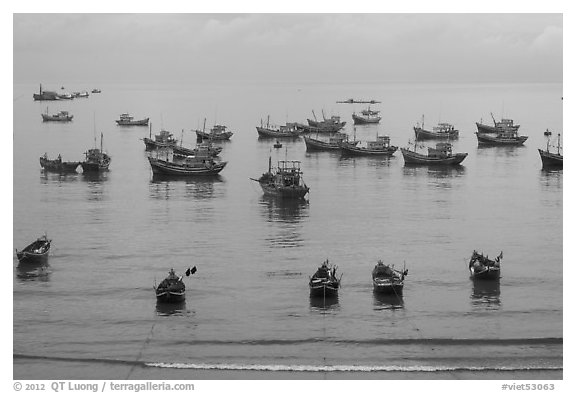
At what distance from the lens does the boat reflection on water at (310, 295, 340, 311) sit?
4646cm

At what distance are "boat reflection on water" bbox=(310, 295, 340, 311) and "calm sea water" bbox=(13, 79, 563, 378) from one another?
0.45 ft

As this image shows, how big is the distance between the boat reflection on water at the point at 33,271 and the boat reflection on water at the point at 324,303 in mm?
17086

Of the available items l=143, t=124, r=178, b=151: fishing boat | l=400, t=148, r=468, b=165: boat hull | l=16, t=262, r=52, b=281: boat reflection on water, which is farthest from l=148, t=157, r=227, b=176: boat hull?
l=16, t=262, r=52, b=281: boat reflection on water

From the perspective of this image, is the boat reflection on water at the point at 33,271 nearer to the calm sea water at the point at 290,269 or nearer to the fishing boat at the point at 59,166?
the calm sea water at the point at 290,269

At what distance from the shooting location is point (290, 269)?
2164 inches

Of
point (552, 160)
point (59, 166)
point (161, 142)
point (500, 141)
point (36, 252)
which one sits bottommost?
point (36, 252)

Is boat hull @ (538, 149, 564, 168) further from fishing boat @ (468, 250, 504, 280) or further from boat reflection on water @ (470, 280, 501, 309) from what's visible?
boat reflection on water @ (470, 280, 501, 309)

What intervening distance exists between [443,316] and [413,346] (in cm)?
527

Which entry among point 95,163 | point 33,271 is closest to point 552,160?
point 95,163

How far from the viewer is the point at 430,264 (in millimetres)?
56469

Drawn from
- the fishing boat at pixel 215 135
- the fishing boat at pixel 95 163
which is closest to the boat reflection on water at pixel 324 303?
the fishing boat at pixel 95 163

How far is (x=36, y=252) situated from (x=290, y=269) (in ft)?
54.9

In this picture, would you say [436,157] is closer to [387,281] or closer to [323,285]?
[387,281]
